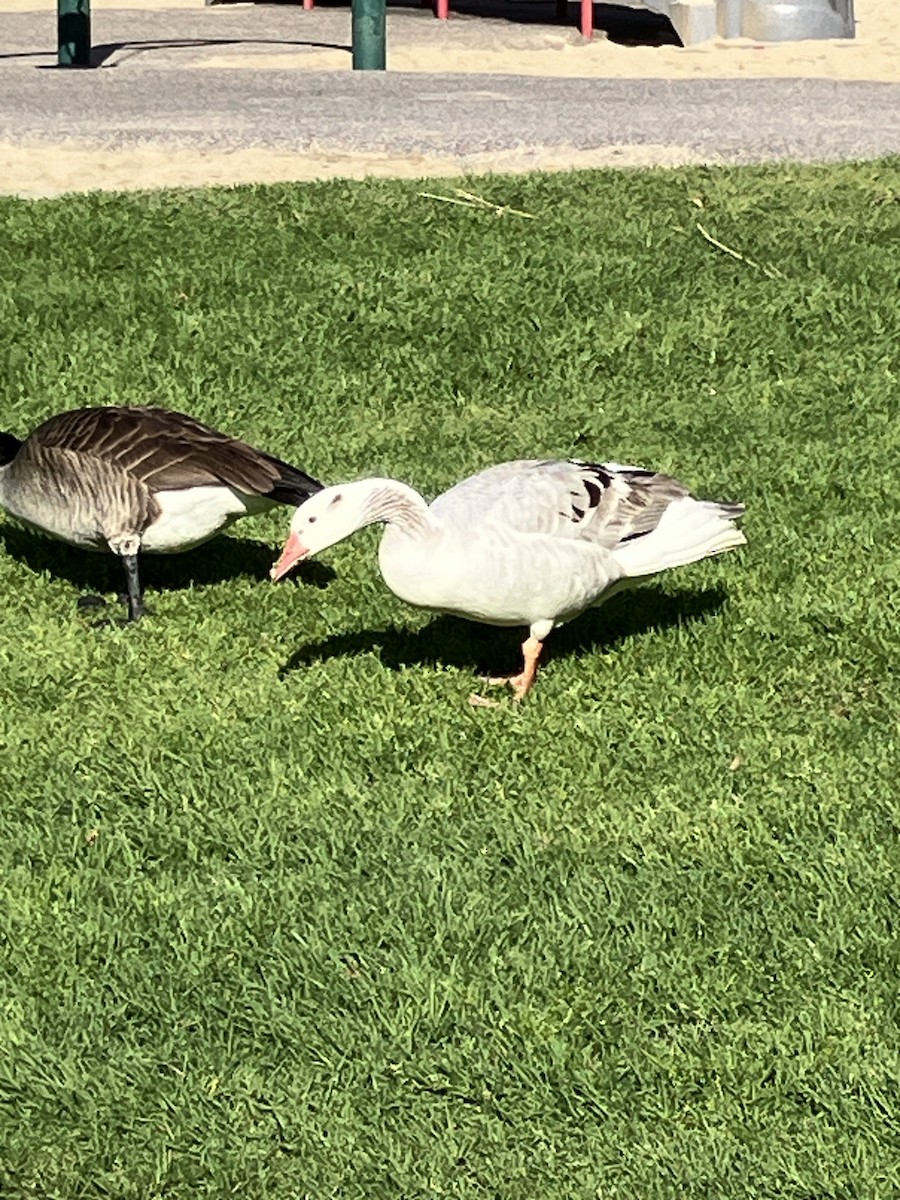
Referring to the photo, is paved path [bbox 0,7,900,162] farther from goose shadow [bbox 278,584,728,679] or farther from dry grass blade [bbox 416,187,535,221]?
goose shadow [bbox 278,584,728,679]

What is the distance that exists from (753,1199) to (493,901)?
1.17 m

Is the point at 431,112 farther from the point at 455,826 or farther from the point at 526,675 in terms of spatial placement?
the point at 455,826

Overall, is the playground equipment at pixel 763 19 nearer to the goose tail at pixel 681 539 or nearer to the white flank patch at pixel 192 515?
the white flank patch at pixel 192 515

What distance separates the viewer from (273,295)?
10062 millimetres

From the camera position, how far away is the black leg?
658cm

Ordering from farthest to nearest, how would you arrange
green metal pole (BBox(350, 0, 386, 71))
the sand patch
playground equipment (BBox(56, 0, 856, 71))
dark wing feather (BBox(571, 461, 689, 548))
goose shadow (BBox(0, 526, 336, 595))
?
playground equipment (BBox(56, 0, 856, 71))
green metal pole (BBox(350, 0, 386, 71))
the sand patch
goose shadow (BBox(0, 526, 336, 595))
dark wing feather (BBox(571, 461, 689, 548))

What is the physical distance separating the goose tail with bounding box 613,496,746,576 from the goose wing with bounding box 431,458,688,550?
26 millimetres

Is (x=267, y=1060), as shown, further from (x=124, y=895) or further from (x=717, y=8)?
(x=717, y=8)

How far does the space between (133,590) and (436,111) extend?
8190 mm

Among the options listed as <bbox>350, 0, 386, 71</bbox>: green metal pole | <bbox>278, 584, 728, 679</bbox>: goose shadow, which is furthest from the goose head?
<bbox>350, 0, 386, 71</bbox>: green metal pole

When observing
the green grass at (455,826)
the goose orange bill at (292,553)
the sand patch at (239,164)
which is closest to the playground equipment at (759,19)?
the sand patch at (239,164)

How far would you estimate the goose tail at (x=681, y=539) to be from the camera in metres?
5.80

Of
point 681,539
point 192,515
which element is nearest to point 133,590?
point 192,515

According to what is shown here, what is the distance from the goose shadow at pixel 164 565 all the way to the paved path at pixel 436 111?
599 cm
